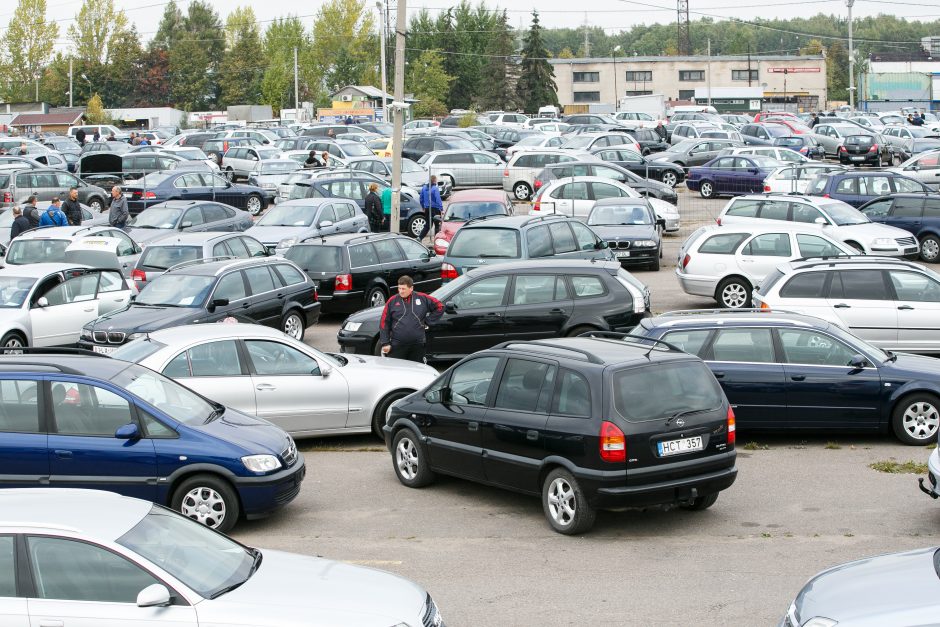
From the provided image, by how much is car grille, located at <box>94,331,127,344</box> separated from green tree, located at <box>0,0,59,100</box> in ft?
373

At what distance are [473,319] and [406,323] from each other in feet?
5.93

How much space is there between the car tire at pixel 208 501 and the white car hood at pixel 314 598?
3.02m

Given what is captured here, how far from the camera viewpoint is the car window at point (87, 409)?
9766 mm

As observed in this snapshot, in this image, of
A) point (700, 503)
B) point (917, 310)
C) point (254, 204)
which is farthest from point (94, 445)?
point (254, 204)

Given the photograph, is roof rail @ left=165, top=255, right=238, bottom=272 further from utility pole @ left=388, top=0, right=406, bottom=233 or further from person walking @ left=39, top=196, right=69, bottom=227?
person walking @ left=39, top=196, right=69, bottom=227

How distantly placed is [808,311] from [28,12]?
12116 cm

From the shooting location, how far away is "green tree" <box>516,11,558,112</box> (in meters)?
98.1

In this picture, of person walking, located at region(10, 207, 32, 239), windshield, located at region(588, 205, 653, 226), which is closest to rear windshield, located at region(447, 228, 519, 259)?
windshield, located at region(588, 205, 653, 226)

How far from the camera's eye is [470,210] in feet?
Result: 87.2

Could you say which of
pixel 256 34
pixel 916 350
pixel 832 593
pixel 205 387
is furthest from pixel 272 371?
pixel 256 34

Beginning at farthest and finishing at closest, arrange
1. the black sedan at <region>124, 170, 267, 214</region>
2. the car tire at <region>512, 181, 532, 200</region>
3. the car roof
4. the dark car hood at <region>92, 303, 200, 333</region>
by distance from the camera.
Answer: the car tire at <region>512, 181, 532, 200</region>, the black sedan at <region>124, 170, 267, 214</region>, the dark car hood at <region>92, 303, 200, 333</region>, the car roof

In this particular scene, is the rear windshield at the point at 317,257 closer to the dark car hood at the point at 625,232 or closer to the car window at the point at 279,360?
the dark car hood at the point at 625,232

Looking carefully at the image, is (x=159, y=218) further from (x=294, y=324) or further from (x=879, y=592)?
(x=879, y=592)

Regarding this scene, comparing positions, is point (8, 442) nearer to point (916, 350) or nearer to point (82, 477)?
point (82, 477)
